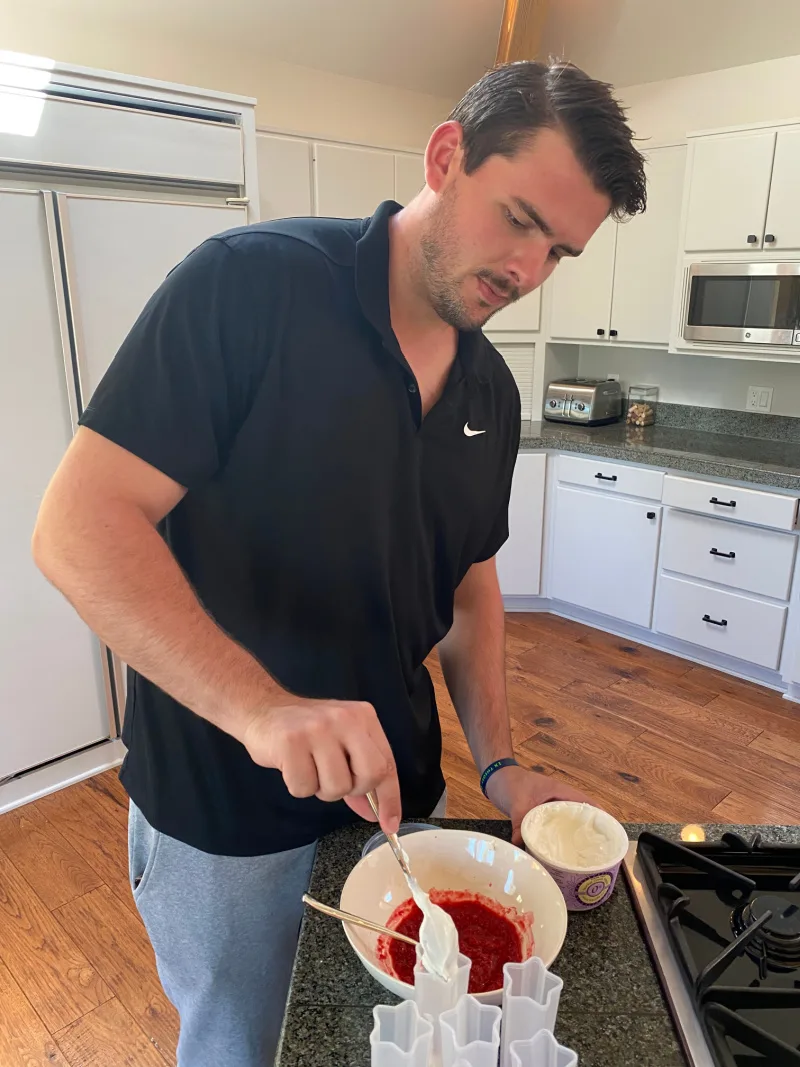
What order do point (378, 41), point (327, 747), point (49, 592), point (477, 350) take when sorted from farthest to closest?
point (378, 41), point (49, 592), point (477, 350), point (327, 747)

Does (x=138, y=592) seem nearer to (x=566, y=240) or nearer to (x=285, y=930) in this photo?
(x=285, y=930)

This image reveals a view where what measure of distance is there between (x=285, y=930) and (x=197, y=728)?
286 mm

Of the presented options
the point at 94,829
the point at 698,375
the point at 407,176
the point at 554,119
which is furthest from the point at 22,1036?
the point at 698,375

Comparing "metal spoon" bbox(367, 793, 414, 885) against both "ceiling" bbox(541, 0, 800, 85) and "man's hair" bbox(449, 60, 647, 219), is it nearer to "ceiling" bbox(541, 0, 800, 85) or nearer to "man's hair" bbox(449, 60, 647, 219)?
"man's hair" bbox(449, 60, 647, 219)

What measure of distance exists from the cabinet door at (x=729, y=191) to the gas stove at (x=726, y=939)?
9.62ft

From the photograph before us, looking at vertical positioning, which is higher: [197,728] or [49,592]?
[197,728]

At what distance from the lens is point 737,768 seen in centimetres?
271

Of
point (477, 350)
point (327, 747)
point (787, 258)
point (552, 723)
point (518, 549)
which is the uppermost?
point (787, 258)

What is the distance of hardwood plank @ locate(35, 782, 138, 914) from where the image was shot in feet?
7.28

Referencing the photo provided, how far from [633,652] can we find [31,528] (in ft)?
8.21

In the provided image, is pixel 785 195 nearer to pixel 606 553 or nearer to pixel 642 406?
pixel 642 406

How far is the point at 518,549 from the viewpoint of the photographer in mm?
3873

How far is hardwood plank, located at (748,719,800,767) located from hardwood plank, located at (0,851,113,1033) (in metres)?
2.20

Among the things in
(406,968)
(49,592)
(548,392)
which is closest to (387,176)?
(548,392)
